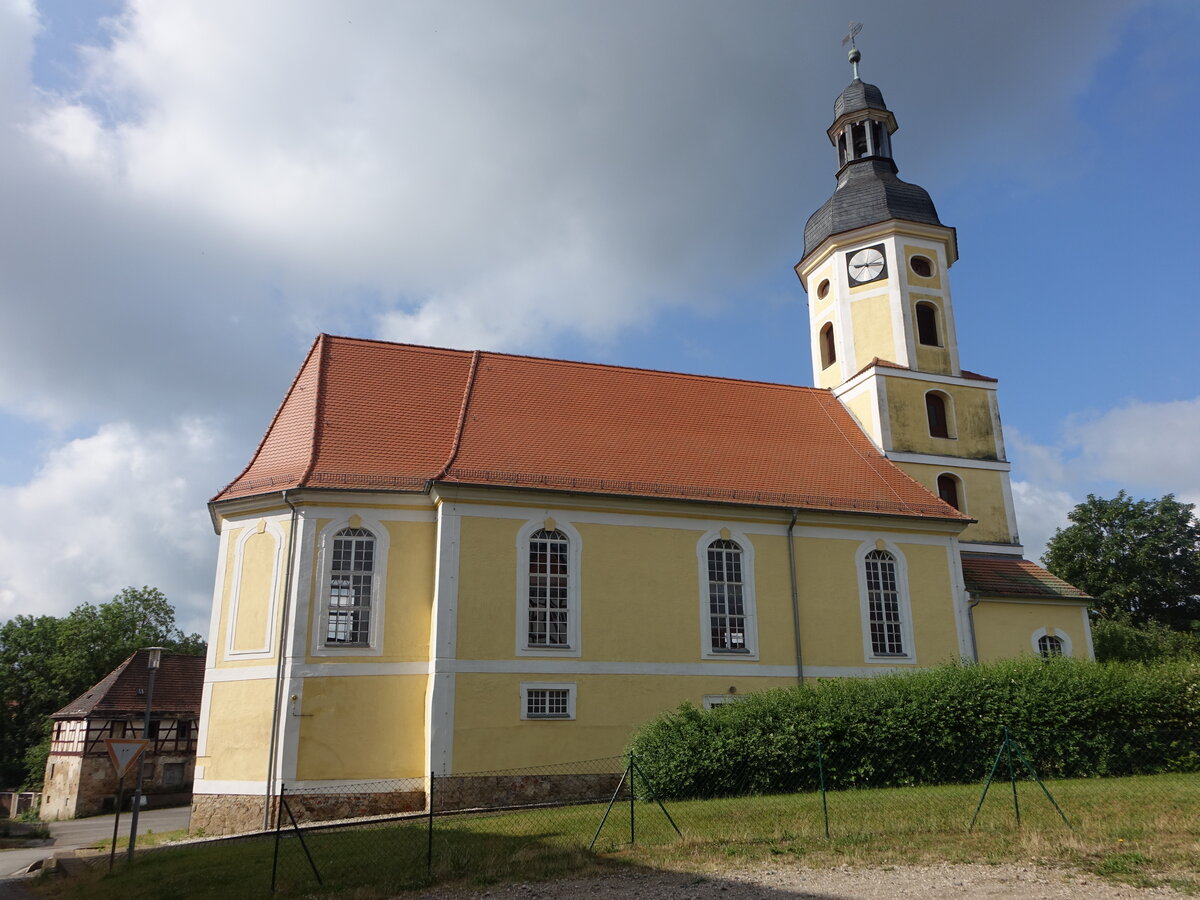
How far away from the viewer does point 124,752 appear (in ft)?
46.6

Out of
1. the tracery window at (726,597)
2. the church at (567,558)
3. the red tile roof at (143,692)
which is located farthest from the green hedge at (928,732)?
the red tile roof at (143,692)

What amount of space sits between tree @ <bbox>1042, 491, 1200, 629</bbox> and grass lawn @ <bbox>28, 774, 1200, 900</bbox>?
30701 millimetres

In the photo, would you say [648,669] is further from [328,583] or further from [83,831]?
[83,831]

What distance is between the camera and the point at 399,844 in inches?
540

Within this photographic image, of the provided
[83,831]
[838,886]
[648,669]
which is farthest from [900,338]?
[83,831]

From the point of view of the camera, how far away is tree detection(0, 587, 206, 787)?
163ft

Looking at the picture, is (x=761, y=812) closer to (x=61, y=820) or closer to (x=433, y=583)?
(x=433, y=583)

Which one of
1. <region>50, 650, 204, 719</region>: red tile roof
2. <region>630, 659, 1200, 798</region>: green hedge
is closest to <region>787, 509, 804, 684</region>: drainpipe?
<region>630, 659, 1200, 798</region>: green hedge

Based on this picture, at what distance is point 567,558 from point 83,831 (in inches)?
696

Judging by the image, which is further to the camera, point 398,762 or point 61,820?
point 61,820

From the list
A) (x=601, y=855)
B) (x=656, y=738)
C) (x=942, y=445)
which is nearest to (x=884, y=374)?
(x=942, y=445)

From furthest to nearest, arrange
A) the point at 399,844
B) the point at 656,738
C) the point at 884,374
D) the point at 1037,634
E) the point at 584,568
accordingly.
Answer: the point at 884,374, the point at 1037,634, the point at 584,568, the point at 656,738, the point at 399,844

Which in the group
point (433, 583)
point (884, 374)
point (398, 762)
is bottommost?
point (398, 762)

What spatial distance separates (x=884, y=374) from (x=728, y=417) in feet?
15.3
